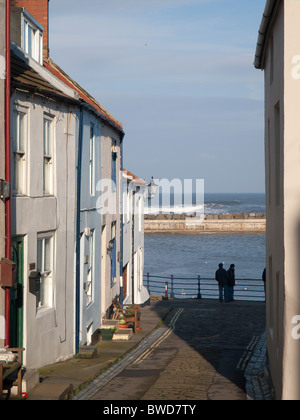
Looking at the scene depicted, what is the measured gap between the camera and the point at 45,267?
14047mm

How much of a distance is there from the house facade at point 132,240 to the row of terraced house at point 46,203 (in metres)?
5.19

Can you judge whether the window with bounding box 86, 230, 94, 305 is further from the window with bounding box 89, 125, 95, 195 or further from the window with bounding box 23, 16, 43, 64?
the window with bounding box 23, 16, 43, 64

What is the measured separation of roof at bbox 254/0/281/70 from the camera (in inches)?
404

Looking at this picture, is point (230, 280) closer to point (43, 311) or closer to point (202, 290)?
point (202, 290)

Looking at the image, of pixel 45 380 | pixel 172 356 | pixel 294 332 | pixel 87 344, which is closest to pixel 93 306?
pixel 87 344

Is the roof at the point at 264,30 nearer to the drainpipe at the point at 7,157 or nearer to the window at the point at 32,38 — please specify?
the drainpipe at the point at 7,157

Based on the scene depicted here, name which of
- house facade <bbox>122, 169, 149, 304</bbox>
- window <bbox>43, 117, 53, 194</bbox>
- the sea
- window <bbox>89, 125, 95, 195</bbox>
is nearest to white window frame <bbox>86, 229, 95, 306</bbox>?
window <bbox>89, 125, 95, 195</bbox>

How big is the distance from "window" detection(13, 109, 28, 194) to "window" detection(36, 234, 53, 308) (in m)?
1.46

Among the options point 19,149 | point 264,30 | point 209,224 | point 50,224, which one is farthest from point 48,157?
point 209,224

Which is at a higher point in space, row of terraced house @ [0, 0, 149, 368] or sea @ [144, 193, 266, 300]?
row of terraced house @ [0, 0, 149, 368]

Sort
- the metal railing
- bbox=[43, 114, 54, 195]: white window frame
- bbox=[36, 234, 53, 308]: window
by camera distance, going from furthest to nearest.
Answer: the metal railing → bbox=[43, 114, 54, 195]: white window frame → bbox=[36, 234, 53, 308]: window

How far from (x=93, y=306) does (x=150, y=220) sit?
80.9 meters
